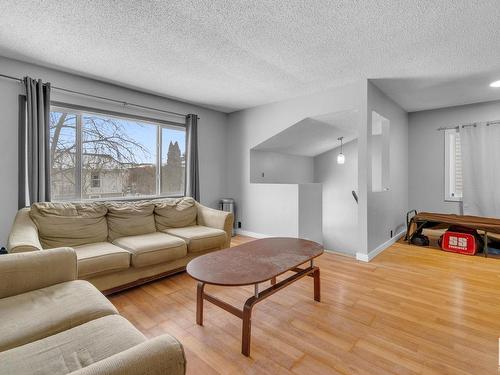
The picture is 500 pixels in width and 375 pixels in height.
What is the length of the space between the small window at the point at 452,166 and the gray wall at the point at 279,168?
100 inches

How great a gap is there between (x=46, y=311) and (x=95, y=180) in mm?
2435

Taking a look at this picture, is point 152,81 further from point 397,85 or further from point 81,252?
point 397,85

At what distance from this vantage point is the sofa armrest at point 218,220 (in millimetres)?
3338

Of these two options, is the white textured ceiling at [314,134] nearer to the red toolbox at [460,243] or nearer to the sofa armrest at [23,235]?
the red toolbox at [460,243]

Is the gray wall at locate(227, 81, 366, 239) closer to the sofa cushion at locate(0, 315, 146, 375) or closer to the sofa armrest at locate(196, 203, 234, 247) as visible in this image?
the sofa armrest at locate(196, 203, 234, 247)

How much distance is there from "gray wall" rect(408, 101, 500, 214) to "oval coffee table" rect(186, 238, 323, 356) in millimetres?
3610

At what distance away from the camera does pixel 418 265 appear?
10.4ft

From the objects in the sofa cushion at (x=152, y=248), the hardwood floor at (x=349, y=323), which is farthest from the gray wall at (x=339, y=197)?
the sofa cushion at (x=152, y=248)

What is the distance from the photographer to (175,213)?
3439 mm

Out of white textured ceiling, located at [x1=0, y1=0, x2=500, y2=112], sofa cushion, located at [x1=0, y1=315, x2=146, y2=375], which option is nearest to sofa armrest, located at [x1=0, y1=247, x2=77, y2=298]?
sofa cushion, located at [x1=0, y1=315, x2=146, y2=375]

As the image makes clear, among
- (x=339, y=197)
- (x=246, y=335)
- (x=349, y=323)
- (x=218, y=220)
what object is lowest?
(x=349, y=323)

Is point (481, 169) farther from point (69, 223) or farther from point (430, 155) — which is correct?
point (69, 223)

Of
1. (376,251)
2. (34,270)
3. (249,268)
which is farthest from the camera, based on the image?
(376,251)

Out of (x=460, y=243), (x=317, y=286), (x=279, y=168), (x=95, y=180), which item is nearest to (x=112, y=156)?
(x=95, y=180)
